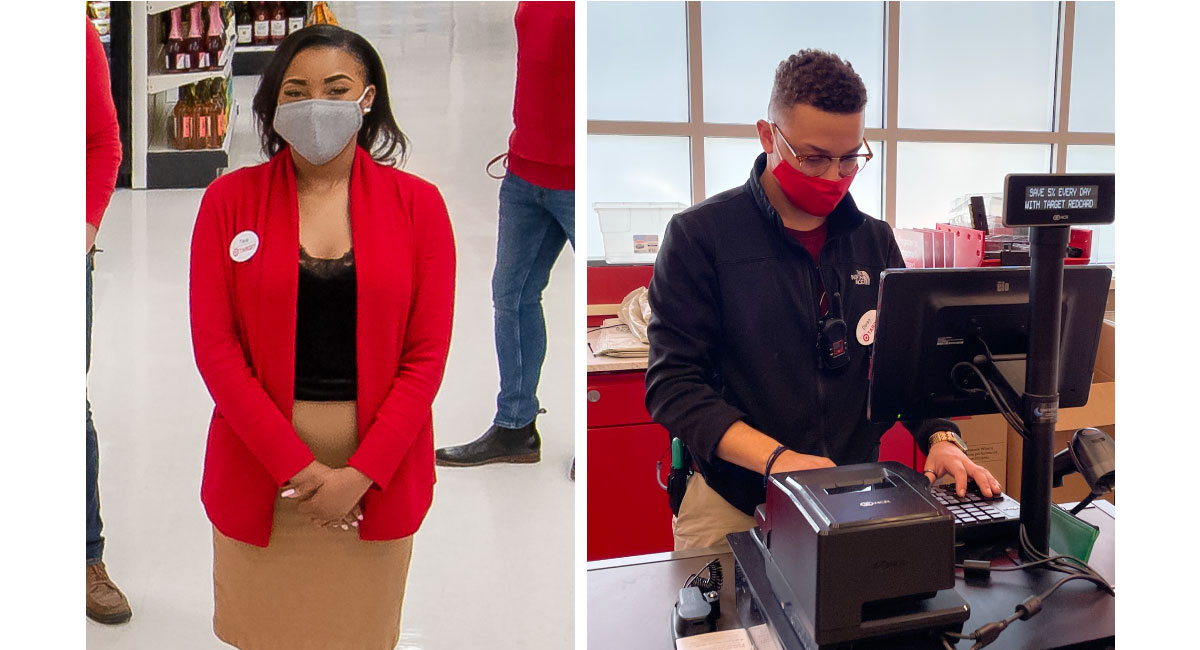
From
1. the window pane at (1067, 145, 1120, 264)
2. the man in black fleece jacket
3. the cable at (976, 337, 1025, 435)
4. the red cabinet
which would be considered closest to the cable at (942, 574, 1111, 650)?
the cable at (976, 337, 1025, 435)

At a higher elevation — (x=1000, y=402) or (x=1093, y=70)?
(x=1093, y=70)

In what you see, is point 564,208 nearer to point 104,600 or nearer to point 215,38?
point 215,38

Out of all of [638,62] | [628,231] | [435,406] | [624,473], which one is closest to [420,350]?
[435,406]

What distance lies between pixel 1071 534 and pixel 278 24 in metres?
1.58

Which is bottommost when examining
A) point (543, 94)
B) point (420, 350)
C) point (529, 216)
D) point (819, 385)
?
point (819, 385)

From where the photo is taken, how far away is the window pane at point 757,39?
345 cm

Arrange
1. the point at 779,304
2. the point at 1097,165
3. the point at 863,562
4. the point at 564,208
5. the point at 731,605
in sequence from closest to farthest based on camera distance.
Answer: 1. the point at 863,562
2. the point at 731,605
3. the point at 564,208
4. the point at 779,304
5. the point at 1097,165

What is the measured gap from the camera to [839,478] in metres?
1.06

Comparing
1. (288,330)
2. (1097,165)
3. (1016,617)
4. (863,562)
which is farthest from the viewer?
(1097,165)

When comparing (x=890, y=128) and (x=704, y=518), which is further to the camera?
(x=890, y=128)

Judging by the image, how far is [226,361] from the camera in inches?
51.2

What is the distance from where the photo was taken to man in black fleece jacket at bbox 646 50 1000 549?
5.20 feet

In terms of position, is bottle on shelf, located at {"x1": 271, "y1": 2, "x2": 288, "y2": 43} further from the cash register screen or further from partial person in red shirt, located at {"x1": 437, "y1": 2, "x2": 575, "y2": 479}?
the cash register screen
